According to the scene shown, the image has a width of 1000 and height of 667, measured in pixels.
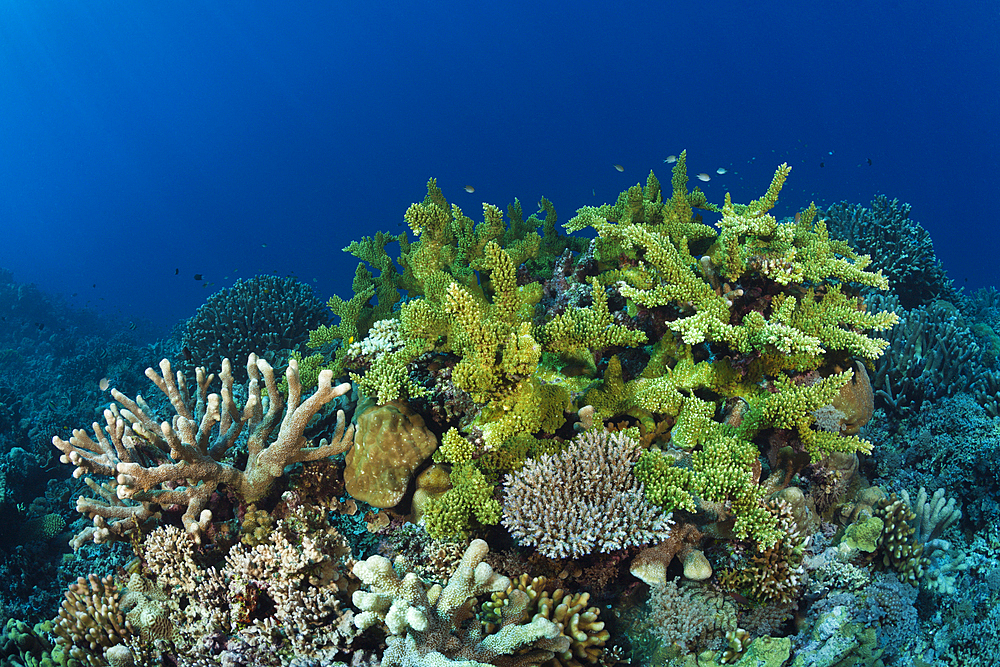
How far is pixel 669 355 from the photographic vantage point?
4.60m

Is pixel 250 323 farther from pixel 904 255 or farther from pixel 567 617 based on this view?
pixel 904 255

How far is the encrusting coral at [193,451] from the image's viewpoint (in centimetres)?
377

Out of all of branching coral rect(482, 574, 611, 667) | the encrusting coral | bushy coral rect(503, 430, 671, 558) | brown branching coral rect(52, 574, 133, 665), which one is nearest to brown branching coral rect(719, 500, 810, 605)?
bushy coral rect(503, 430, 671, 558)

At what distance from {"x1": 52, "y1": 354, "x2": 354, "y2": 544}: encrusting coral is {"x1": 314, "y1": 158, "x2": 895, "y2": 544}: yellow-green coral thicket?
27.8 inches

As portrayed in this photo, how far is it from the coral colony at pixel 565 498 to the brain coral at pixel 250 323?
13.8 ft

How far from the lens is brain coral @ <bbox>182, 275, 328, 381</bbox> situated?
29.4 feet

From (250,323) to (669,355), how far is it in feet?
25.8

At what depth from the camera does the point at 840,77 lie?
Result: 346 ft

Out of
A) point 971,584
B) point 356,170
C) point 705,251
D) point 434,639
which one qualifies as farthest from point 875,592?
point 356,170

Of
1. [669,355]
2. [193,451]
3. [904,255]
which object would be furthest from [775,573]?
[904,255]

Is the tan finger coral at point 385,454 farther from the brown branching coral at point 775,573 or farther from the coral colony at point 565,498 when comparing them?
the brown branching coral at point 775,573

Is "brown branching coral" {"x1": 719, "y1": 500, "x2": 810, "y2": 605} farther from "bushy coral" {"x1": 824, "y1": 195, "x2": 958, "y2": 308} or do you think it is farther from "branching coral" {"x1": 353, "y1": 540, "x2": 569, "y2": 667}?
"bushy coral" {"x1": 824, "y1": 195, "x2": 958, "y2": 308}

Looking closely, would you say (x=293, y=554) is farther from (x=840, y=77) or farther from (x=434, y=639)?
(x=840, y=77)

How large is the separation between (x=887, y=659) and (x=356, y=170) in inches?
5020
